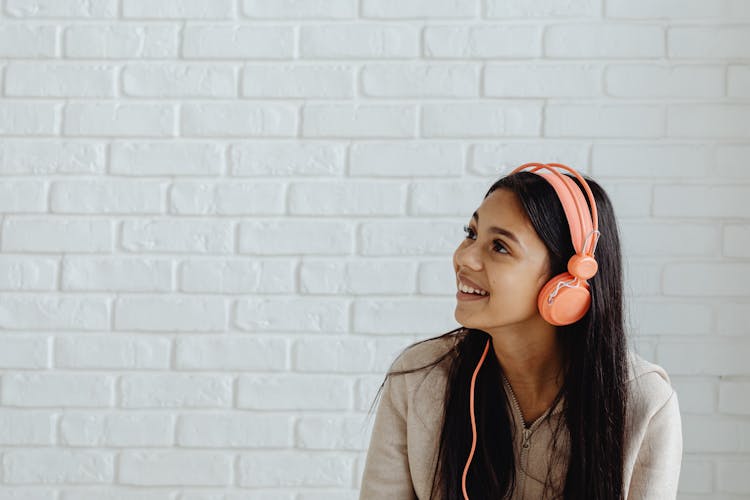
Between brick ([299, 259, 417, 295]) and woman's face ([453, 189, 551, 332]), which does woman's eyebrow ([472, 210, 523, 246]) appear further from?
brick ([299, 259, 417, 295])

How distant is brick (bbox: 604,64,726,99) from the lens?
1.96 meters

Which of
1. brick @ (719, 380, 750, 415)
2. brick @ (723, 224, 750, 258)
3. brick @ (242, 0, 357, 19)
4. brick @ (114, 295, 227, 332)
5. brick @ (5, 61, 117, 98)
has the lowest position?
brick @ (719, 380, 750, 415)

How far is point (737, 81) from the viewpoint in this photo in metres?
1.96

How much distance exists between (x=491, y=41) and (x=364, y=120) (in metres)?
0.33

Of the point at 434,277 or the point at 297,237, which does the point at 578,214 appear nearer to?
the point at 434,277

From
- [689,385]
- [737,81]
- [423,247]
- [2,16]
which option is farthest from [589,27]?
[2,16]

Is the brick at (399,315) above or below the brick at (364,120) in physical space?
below

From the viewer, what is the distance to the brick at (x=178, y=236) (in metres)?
2.01

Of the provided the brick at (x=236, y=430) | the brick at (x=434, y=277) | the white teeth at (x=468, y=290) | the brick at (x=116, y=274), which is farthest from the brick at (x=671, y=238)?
the brick at (x=116, y=274)

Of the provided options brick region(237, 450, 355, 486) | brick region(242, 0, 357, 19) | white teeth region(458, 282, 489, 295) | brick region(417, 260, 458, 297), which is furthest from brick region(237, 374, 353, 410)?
brick region(242, 0, 357, 19)

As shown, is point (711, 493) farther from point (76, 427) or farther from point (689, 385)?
point (76, 427)

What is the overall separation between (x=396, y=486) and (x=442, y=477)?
98 mm

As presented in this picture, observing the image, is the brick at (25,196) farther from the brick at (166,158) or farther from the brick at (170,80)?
the brick at (170,80)

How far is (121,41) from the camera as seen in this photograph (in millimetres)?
2008
